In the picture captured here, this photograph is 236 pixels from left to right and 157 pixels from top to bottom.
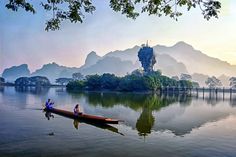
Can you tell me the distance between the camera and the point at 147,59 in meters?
197

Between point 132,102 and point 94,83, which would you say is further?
point 94,83

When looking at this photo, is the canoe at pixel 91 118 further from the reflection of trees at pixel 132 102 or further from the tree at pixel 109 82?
the tree at pixel 109 82

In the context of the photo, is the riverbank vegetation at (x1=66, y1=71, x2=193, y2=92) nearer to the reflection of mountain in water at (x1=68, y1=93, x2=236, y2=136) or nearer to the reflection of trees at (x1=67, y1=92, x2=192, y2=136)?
the reflection of trees at (x1=67, y1=92, x2=192, y2=136)

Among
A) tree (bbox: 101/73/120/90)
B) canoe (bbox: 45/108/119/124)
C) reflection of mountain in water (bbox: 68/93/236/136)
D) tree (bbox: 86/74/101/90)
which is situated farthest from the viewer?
tree (bbox: 86/74/101/90)

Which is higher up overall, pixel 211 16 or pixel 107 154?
pixel 211 16

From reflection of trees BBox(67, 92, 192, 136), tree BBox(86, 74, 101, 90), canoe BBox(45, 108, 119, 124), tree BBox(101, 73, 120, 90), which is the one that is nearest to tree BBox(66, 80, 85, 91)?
tree BBox(86, 74, 101, 90)

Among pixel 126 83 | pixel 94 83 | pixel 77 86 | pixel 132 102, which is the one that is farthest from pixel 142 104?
pixel 77 86

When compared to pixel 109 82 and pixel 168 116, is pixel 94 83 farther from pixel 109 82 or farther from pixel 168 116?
pixel 168 116

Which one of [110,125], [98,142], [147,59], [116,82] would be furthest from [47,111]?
[147,59]

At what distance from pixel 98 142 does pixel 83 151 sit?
11.7ft

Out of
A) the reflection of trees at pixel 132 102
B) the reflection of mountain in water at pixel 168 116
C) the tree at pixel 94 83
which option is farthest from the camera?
the tree at pixel 94 83

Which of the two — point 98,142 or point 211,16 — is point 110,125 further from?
point 211,16

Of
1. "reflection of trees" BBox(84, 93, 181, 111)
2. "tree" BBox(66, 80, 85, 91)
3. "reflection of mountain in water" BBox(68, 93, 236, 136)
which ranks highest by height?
"tree" BBox(66, 80, 85, 91)

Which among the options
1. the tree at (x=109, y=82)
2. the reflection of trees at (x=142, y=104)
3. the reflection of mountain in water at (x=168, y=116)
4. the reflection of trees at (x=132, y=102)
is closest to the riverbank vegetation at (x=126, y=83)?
the tree at (x=109, y=82)
